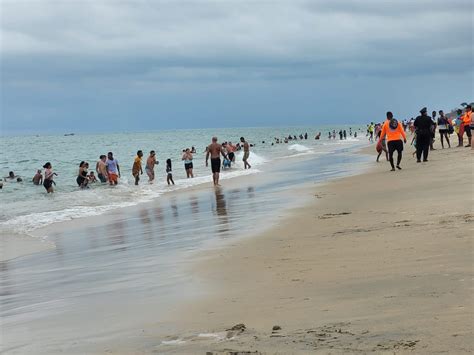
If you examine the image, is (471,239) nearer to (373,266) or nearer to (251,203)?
(373,266)

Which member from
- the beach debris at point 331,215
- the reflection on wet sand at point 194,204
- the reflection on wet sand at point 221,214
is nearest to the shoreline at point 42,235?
the reflection on wet sand at point 194,204

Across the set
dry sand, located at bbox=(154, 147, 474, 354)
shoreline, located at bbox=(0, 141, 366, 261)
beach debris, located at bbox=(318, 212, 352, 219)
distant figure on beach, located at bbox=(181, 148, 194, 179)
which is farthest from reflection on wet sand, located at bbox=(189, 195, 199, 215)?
distant figure on beach, located at bbox=(181, 148, 194, 179)

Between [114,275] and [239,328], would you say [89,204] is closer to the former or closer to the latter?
[114,275]

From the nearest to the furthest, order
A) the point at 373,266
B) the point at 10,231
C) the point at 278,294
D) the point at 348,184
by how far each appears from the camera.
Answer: the point at 278,294 < the point at 373,266 < the point at 10,231 < the point at 348,184

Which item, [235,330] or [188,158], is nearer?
[235,330]

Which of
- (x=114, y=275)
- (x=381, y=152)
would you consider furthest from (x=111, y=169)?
(x=114, y=275)

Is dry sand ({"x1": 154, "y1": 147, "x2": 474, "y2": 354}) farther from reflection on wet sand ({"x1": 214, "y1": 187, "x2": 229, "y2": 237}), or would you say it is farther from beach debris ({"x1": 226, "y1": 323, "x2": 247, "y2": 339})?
reflection on wet sand ({"x1": 214, "y1": 187, "x2": 229, "y2": 237})

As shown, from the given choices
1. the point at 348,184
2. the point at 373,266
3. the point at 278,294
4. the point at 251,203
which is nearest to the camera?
the point at 278,294

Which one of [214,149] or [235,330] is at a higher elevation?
[214,149]

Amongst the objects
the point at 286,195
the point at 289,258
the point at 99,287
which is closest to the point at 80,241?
the point at 99,287

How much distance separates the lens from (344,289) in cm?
478

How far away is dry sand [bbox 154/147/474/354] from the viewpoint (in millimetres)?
3543

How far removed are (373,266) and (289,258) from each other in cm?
128

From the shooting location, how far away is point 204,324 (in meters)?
4.25
